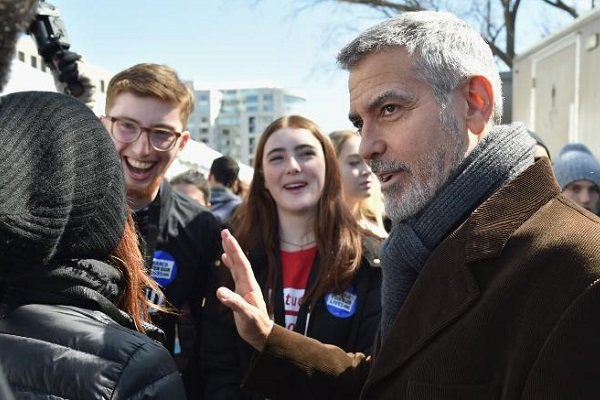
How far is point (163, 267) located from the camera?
109 inches

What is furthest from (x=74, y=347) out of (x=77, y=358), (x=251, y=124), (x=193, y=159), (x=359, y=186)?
(x=251, y=124)

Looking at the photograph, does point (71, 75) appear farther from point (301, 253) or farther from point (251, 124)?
point (251, 124)

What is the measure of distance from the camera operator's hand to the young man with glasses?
13 cm

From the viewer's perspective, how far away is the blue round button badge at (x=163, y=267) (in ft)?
9.04


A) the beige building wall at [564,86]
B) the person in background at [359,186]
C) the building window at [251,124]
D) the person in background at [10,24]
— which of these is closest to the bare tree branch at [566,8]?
the beige building wall at [564,86]

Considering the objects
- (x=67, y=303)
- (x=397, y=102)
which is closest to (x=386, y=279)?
(x=397, y=102)

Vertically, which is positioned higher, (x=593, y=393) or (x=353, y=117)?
(x=353, y=117)

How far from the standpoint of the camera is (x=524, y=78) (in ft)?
23.4

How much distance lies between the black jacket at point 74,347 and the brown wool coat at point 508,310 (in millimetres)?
562

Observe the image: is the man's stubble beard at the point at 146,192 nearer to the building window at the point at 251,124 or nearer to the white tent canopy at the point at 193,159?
the white tent canopy at the point at 193,159

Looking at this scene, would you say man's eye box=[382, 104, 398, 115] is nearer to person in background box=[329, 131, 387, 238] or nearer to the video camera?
the video camera

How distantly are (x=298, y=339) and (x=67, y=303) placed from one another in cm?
94

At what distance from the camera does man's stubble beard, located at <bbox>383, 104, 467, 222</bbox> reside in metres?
1.68

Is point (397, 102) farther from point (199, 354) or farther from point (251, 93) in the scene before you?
point (251, 93)
